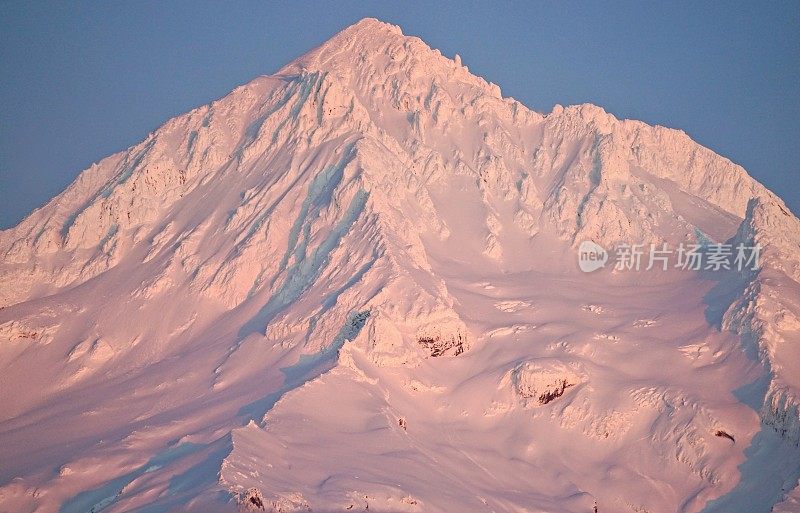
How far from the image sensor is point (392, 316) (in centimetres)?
11456

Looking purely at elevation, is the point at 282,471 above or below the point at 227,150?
below

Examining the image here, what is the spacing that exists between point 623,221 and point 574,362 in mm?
48166

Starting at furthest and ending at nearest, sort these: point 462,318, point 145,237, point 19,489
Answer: point 145,237, point 462,318, point 19,489

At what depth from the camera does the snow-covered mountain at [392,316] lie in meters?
93.6

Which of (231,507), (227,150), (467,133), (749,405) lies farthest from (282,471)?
(467,133)

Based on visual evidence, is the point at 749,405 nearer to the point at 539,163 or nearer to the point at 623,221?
the point at 623,221

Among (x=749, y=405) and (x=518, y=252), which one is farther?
(x=518, y=252)

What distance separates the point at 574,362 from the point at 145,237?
246 ft

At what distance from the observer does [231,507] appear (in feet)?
216

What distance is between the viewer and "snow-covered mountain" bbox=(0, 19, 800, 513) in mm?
93562

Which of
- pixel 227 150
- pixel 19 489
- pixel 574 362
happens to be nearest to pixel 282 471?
pixel 19 489

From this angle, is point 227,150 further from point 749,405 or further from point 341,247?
point 749,405

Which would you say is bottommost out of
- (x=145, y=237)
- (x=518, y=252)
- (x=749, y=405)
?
(x=749, y=405)

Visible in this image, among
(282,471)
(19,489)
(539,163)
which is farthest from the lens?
(539,163)
